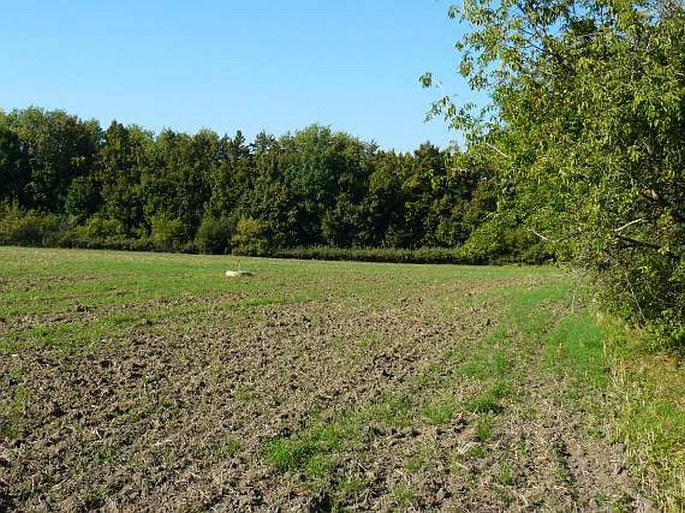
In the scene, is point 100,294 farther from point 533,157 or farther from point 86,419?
point 533,157

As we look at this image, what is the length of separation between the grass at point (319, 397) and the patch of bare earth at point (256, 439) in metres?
0.03

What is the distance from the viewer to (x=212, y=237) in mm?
72938

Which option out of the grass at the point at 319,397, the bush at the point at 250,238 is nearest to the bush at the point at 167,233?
the bush at the point at 250,238

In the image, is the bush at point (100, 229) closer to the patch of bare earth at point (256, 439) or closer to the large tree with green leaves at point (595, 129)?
the patch of bare earth at point (256, 439)

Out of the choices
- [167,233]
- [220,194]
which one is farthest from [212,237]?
[220,194]

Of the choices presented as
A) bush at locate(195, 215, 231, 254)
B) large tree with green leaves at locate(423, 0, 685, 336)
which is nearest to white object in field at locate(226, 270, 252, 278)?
large tree with green leaves at locate(423, 0, 685, 336)

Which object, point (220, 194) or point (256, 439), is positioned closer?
point (256, 439)

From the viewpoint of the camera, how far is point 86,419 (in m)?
8.38

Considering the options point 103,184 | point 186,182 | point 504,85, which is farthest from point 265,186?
point 504,85

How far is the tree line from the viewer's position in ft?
244

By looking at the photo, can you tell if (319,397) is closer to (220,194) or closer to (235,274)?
(235,274)

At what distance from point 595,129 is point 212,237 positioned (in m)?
67.2

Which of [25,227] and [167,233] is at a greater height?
[25,227]

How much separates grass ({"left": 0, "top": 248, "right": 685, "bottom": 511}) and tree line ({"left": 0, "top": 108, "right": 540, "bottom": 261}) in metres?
55.5
